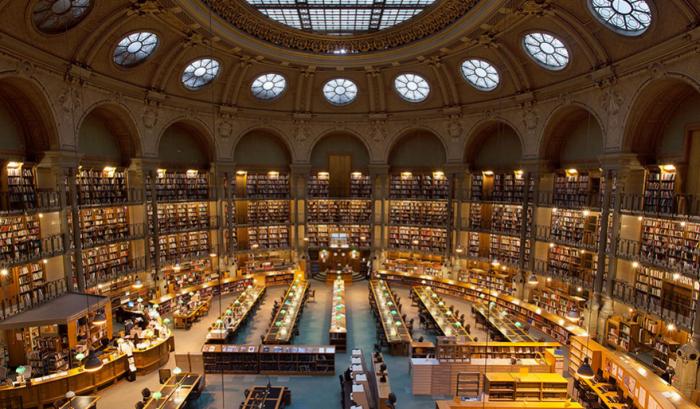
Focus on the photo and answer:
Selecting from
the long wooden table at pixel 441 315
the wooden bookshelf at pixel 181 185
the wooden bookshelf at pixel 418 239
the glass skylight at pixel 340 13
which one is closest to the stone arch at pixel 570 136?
the glass skylight at pixel 340 13

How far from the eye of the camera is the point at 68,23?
40.4 feet

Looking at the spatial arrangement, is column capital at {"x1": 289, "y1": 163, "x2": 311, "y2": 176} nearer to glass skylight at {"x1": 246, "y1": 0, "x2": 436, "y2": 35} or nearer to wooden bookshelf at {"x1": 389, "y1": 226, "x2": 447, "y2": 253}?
wooden bookshelf at {"x1": 389, "y1": 226, "x2": 447, "y2": 253}

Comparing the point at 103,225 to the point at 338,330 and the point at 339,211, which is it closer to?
the point at 338,330

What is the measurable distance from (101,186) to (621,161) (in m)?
19.4

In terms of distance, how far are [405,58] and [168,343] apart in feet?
48.0

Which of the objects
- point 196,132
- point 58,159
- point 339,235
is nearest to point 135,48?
point 58,159

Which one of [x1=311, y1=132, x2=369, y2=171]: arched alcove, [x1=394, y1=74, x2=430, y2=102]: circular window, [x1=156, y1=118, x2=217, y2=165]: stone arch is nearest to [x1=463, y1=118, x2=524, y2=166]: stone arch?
[x1=394, y1=74, x2=430, y2=102]: circular window

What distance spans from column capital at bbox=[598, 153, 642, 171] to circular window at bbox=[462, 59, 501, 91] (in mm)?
6052

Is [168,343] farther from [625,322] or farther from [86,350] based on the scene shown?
[625,322]

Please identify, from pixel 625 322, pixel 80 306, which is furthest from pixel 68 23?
pixel 625 322

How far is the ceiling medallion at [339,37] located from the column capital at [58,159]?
22.8 ft

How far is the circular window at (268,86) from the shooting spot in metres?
20.6

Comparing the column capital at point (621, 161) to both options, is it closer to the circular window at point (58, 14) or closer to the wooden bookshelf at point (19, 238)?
the circular window at point (58, 14)

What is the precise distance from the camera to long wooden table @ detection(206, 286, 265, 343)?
44.3ft
